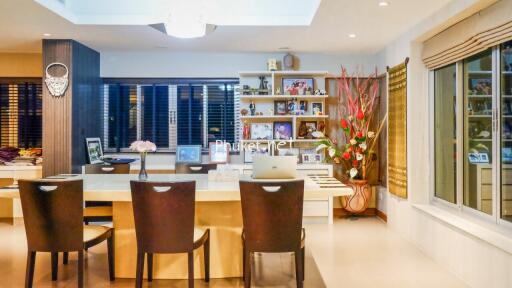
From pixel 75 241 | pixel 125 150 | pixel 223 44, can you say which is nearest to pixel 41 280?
pixel 75 241

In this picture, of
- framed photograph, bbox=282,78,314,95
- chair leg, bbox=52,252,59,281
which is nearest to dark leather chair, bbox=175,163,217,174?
chair leg, bbox=52,252,59,281

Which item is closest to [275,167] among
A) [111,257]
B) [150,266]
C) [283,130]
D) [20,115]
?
[150,266]

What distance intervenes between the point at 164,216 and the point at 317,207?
328 centimetres

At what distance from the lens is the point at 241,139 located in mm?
6078

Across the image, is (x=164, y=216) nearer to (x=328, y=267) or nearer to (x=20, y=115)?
(x=328, y=267)

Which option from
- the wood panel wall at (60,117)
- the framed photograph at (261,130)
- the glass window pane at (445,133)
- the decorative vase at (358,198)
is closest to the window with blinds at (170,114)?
the framed photograph at (261,130)

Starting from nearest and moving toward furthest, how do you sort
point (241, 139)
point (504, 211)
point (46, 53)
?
1. point (504, 211)
2. point (46, 53)
3. point (241, 139)

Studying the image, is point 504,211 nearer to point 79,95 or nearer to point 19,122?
point 79,95

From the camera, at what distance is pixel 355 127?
5.79 m

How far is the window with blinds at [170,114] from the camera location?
6.30 metres

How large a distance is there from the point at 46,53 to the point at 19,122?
1577 mm

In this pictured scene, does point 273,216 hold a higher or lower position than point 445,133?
lower

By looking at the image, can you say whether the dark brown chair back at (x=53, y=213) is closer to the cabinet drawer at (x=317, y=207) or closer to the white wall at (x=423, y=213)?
the white wall at (x=423, y=213)

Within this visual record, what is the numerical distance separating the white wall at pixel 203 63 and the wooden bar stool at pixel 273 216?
3.81 metres
